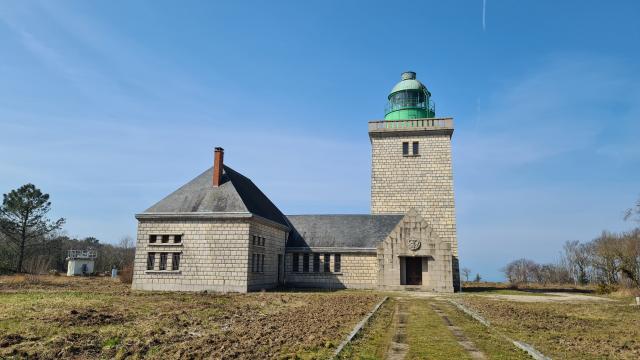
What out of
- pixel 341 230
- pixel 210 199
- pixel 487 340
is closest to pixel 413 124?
pixel 341 230

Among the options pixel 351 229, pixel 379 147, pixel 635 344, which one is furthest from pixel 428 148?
pixel 635 344

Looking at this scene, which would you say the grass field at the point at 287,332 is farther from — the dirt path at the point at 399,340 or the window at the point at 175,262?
the window at the point at 175,262

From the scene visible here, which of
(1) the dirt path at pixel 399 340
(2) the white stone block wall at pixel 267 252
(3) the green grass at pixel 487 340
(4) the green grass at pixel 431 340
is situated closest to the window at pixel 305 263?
(2) the white stone block wall at pixel 267 252

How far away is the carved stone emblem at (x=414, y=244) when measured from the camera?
1130 inches

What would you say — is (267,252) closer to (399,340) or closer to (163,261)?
(163,261)

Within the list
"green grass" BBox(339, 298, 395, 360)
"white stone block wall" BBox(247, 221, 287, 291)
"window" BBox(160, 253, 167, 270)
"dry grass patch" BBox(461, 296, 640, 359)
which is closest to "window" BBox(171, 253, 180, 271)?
"window" BBox(160, 253, 167, 270)

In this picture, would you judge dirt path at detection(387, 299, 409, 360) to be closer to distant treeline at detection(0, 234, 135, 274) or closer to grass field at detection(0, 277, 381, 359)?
grass field at detection(0, 277, 381, 359)

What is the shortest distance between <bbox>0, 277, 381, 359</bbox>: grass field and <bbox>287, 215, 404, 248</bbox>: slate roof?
1488cm

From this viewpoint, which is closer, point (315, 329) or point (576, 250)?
point (315, 329)

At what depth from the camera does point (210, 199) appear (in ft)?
85.7

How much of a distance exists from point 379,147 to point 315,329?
26.6 m

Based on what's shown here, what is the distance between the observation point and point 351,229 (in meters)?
32.3

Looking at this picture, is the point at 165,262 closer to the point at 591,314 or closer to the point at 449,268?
the point at 449,268

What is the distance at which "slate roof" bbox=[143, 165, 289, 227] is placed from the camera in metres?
25.4
